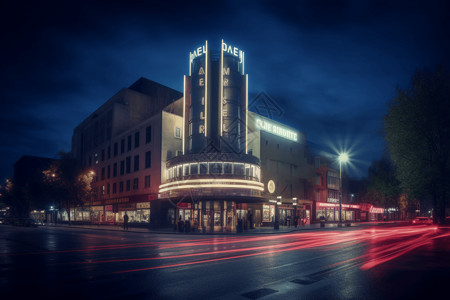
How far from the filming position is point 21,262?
40.7ft

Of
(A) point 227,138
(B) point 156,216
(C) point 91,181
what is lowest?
(B) point 156,216

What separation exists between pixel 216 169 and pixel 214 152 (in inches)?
82.9

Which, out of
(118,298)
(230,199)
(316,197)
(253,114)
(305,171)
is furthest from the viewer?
(316,197)

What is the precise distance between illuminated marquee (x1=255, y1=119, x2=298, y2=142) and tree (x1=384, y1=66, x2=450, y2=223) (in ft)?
65.2

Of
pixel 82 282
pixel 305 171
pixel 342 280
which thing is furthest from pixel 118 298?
pixel 305 171

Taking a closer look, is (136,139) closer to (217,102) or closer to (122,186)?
A: (122,186)

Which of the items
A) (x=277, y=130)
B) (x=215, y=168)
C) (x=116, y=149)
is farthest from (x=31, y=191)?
(x=277, y=130)

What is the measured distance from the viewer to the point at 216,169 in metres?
41.0

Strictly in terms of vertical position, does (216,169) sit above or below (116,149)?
below

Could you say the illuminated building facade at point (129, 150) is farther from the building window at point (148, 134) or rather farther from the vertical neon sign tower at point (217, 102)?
the vertical neon sign tower at point (217, 102)

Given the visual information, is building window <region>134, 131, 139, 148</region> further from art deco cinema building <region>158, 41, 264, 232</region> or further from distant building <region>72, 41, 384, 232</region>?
art deco cinema building <region>158, 41, 264, 232</region>

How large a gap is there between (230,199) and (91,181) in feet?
127

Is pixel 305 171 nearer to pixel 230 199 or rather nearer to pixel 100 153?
pixel 230 199

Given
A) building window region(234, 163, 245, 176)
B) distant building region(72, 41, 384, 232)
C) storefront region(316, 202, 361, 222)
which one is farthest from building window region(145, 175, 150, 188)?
storefront region(316, 202, 361, 222)
